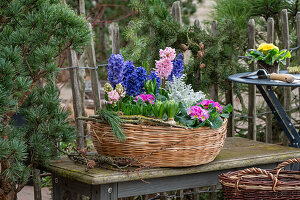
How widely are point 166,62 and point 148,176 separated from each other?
2.02ft

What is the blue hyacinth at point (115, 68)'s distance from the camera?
2.31 metres

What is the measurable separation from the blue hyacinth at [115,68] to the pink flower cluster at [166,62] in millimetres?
242

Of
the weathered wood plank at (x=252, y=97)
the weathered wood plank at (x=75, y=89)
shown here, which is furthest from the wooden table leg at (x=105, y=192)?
the weathered wood plank at (x=252, y=97)

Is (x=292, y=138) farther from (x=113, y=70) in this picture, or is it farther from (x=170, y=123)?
(x=113, y=70)

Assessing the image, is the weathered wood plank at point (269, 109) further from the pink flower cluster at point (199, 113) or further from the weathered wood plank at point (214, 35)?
the pink flower cluster at point (199, 113)

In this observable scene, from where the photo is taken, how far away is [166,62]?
249 centimetres

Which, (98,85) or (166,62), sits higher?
(166,62)

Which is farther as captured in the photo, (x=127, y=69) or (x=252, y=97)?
(x=252, y=97)

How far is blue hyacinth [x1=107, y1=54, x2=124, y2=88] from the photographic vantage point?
2307 mm

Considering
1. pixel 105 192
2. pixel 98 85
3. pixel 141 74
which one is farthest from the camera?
pixel 98 85

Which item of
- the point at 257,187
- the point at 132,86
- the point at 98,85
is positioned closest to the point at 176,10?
the point at 98,85

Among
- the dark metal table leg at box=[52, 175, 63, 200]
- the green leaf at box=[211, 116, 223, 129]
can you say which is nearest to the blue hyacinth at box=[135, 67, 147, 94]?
the green leaf at box=[211, 116, 223, 129]

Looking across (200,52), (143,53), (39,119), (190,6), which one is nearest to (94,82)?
(143,53)

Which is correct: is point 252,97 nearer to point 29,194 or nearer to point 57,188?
point 57,188
